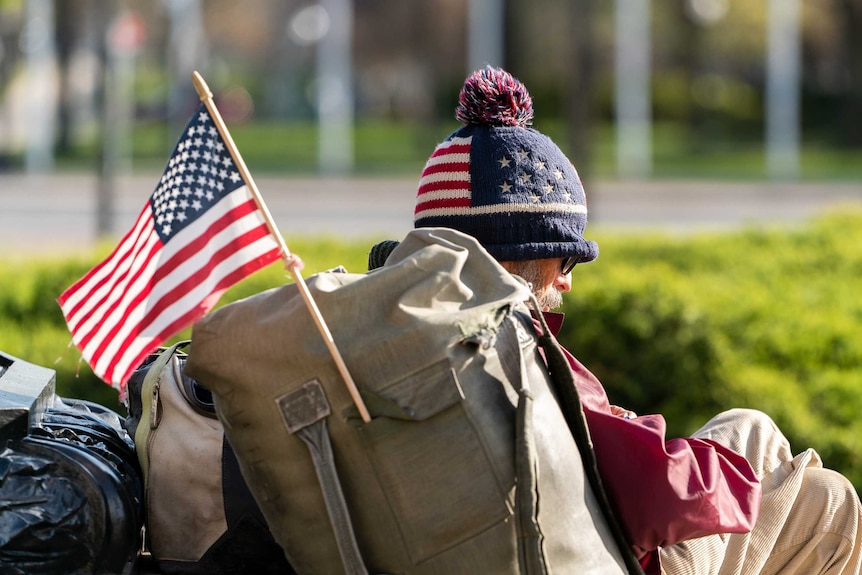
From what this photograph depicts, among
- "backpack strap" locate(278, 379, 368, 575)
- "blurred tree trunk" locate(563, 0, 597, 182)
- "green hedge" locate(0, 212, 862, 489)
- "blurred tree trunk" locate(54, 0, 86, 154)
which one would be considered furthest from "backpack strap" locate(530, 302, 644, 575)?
"blurred tree trunk" locate(54, 0, 86, 154)

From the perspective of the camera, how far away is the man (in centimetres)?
219

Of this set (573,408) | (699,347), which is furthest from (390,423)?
(699,347)

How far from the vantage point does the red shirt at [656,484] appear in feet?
7.13

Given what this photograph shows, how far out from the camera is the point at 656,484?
7.14ft

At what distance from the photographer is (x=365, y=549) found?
2012 mm

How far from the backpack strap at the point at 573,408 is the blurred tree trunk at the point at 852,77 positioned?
3278cm

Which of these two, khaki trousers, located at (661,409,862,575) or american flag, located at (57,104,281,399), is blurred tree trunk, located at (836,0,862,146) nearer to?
khaki trousers, located at (661,409,862,575)

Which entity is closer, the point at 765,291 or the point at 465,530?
the point at 465,530

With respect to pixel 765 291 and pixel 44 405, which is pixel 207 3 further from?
pixel 44 405

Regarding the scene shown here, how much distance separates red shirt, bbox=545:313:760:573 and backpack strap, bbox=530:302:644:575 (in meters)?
0.04

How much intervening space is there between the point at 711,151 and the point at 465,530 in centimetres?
3218

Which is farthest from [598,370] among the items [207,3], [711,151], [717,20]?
[207,3]

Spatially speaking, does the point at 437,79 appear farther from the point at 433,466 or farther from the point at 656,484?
the point at 433,466

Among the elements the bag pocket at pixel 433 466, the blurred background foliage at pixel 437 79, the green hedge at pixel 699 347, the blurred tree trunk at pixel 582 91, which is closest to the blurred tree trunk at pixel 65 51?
the blurred background foliage at pixel 437 79
